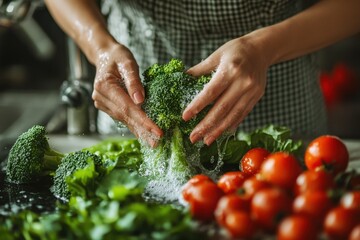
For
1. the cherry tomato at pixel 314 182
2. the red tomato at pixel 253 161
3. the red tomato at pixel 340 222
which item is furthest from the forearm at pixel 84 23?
the red tomato at pixel 340 222

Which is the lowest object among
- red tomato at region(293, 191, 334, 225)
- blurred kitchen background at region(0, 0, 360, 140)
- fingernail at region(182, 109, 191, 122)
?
blurred kitchen background at region(0, 0, 360, 140)

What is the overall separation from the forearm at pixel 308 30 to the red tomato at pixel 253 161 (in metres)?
0.25

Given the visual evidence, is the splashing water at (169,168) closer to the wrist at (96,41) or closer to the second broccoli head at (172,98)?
the second broccoli head at (172,98)

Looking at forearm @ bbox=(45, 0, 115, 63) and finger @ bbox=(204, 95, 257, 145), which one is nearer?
finger @ bbox=(204, 95, 257, 145)

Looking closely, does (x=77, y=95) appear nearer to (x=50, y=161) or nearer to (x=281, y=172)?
(x=50, y=161)

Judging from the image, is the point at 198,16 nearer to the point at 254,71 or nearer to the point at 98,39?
the point at 98,39

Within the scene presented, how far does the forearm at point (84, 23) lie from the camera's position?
1626mm

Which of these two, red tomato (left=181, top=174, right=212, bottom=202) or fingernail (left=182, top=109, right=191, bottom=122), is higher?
fingernail (left=182, top=109, right=191, bottom=122)

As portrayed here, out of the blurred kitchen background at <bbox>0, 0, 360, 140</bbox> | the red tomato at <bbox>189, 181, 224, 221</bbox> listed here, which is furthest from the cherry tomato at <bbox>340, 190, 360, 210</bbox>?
the blurred kitchen background at <bbox>0, 0, 360, 140</bbox>

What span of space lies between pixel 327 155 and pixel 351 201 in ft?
0.77

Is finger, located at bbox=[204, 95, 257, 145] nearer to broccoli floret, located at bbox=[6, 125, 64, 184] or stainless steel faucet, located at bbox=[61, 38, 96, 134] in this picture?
broccoli floret, located at bbox=[6, 125, 64, 184]

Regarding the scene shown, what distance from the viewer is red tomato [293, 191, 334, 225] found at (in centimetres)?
101

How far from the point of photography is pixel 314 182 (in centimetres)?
108

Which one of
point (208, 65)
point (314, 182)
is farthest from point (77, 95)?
point (314, 182)
